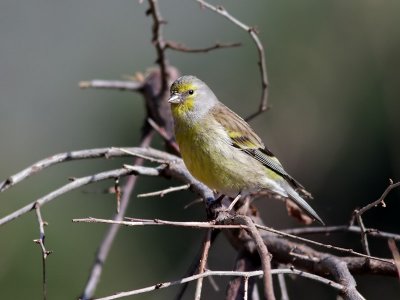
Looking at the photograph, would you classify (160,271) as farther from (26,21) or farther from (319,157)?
(26,21)

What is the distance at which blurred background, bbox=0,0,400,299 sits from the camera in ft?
21.6

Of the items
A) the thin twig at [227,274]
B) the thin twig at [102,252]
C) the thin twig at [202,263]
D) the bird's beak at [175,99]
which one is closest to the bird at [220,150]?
the bird's beak at [175,99]

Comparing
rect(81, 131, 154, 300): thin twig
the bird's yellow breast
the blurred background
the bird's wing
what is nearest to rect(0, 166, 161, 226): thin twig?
rect(81, 131, 154, 300): thin twig

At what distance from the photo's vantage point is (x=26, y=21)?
10883 mm

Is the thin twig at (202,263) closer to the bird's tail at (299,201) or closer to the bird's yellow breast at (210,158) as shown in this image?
the bird's yellow breast at (210,158)

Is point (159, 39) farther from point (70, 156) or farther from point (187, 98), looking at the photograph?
point (70, 156)

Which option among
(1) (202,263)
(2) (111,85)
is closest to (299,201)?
(2) (111,85)

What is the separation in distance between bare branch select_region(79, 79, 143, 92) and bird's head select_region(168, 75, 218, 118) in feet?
1.50

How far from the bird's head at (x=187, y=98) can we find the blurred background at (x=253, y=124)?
2.11 m

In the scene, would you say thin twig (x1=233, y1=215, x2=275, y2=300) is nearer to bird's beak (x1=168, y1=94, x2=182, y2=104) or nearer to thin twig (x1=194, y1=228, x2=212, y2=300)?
thin twig (x1=194, y1=228, x2=212, y2=300)

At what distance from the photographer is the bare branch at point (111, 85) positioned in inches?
176

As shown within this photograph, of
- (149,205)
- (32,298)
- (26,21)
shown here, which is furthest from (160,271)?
(26,21)

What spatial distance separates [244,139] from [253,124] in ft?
8.57

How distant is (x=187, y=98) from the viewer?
4.46 metres
